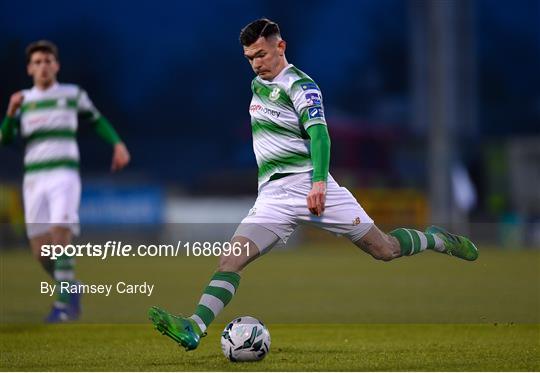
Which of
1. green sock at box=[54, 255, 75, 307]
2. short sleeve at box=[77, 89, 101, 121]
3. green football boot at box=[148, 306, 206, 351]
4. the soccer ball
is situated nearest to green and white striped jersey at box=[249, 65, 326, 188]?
the soccer ball

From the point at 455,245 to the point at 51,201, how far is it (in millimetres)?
3534

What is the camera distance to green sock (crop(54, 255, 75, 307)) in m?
9.64

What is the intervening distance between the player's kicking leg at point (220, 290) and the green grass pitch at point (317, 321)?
296 mm

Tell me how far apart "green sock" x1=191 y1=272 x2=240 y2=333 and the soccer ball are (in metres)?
0.21

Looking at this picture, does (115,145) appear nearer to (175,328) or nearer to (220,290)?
(220,290)

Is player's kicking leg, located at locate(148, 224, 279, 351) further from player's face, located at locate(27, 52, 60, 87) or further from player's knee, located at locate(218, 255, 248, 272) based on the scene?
player's face, located at locate(27, 52, 60, 87)

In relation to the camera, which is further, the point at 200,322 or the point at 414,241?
the point at 414,241

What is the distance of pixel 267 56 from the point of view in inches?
279

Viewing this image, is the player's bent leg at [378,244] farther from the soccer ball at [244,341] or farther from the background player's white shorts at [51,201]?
the background player's white shorts at [51,201]

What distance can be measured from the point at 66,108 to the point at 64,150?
35 centimetres

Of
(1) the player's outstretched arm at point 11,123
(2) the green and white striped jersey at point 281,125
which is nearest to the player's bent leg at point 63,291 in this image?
(1) the player's outstretched arm at point 11,123

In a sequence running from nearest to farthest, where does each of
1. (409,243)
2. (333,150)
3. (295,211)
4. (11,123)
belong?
(295,211) → (409,243) → (11,123) → (333,150)

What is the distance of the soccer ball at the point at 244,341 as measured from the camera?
7035mm

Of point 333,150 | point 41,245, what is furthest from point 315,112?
point 333,150
